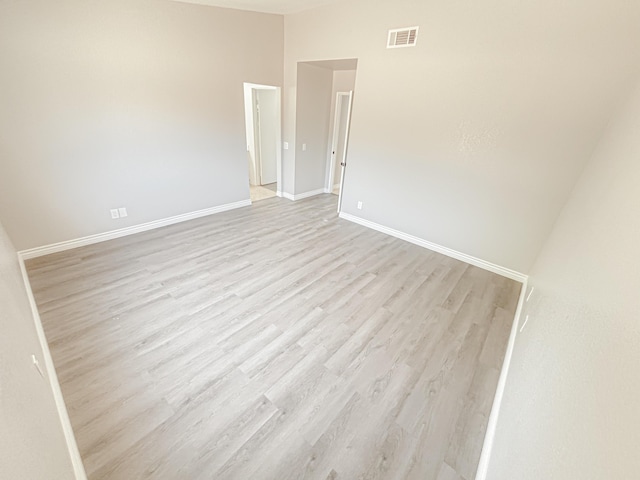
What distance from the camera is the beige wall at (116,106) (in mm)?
2736

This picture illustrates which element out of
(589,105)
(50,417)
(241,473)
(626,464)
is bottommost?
(241,473)

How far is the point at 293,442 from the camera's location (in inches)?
60.5

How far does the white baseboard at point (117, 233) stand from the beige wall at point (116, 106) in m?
0.07

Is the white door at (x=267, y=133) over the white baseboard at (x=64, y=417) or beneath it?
over

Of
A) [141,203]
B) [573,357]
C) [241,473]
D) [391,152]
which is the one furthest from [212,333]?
[391,152]

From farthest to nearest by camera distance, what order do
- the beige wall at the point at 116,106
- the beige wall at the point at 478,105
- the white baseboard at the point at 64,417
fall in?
the beige wall at the point at 116,106
the beige wall at the point at 478,105
the white baseboard at the point at 64,417

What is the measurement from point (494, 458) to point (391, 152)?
349 centimetres

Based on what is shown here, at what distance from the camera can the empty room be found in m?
1.18

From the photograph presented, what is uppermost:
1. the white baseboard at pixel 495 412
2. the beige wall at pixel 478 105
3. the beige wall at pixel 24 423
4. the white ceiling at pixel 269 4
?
the white ceiling at pixel 269 4

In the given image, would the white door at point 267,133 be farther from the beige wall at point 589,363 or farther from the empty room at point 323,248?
the beige wall at point 589,363

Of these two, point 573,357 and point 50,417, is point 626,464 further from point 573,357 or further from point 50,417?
point 50,417

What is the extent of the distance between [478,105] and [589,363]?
10.1ft

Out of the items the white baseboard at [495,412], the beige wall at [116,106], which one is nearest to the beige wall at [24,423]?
the white baseboard at [495,412]

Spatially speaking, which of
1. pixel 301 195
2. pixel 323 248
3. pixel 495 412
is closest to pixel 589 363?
pixel 495 412
